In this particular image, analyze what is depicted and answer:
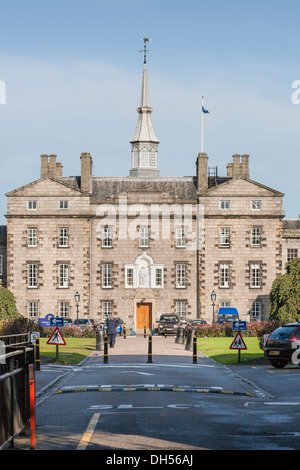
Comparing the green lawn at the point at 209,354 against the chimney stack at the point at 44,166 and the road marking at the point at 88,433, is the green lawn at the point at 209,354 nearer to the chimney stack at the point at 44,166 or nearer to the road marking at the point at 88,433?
the road marking at the point at 88,433

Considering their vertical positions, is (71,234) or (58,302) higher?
(71,234)

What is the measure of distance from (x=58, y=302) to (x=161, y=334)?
1311cm

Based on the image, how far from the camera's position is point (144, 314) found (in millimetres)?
76312

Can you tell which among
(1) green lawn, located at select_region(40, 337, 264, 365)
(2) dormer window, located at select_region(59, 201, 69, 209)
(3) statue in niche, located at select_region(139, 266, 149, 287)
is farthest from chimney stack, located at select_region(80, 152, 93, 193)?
(1) green lawn, located at select_region(40, 337, 264, 365)

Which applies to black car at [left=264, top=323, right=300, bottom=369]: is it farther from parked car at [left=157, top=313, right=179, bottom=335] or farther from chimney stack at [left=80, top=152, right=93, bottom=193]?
chimney stack at [left=80, top=152, right=93, bottom=193]

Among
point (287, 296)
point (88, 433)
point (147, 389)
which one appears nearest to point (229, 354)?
point (147, 389)

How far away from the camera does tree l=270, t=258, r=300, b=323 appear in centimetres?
5979

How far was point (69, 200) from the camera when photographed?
250ft

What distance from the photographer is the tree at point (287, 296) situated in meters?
59.8

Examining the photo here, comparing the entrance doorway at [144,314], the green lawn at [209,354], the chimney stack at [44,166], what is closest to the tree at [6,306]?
the green lawn at [209,354]

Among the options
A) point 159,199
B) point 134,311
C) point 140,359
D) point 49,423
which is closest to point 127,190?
point 159,199

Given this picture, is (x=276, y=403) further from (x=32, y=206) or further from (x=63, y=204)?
(x=32, y=206)

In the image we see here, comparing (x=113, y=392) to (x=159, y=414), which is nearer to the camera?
(x=159, y=414)

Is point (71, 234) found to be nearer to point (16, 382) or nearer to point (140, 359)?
point (140, 359)
